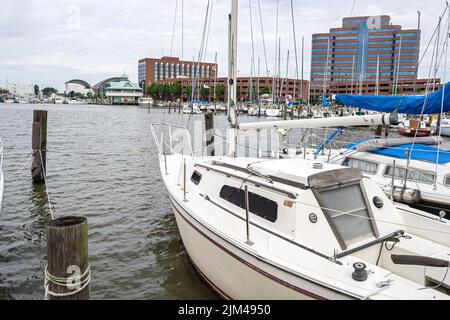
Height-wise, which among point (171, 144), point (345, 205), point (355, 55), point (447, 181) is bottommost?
point (447, 181)

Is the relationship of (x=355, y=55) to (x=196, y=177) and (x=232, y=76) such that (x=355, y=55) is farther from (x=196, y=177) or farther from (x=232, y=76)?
(x=196, y=177)

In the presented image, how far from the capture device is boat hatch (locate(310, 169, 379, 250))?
5527 mm

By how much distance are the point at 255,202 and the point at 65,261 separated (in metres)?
3.36

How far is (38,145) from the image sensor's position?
14625mm

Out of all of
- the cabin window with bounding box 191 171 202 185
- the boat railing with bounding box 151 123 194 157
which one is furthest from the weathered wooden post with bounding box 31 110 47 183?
the cabin window with bounding box 191 171 202 185

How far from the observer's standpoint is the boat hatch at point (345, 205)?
5.53m

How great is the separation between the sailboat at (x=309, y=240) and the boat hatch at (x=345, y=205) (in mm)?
17

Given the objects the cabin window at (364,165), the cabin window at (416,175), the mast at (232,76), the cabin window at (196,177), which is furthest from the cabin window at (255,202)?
the cabin window at (364,165)

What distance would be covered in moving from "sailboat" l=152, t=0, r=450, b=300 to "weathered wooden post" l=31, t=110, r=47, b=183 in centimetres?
1010

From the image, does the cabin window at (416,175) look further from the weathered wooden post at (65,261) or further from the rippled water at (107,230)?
the weathered wooden post at (65,261)

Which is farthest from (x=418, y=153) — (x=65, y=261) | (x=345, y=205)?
(x=65, y=261)

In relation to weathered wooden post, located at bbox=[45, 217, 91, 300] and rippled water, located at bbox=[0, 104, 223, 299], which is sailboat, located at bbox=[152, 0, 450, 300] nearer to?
rippled water, located at bbox=[0, 104, 223, 299]
